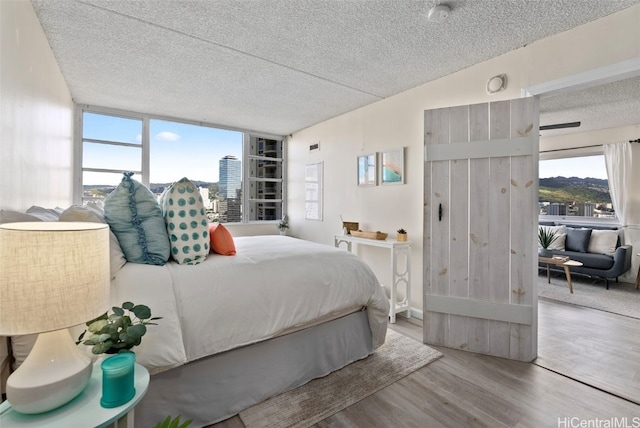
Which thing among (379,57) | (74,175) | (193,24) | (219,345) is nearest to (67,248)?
(219,345)

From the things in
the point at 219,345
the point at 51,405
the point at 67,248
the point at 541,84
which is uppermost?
the point at 541,84

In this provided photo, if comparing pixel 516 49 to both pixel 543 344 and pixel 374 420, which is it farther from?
pixel 374 420

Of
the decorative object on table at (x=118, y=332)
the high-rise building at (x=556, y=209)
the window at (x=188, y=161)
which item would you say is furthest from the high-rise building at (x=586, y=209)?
the decorative object on table at (x=118, y=332)

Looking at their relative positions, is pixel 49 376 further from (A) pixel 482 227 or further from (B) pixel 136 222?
(A) pixel 482 227

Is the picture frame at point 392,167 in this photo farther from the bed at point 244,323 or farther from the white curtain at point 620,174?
the white curtain at point 620,174

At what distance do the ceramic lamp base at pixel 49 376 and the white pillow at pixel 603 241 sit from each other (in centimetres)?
638

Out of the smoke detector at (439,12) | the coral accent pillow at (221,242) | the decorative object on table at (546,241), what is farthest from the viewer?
the decorative object on table at (546,241)

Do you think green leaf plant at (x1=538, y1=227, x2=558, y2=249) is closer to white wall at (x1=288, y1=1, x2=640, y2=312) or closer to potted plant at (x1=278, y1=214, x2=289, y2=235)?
white wall at (x1=288, y1=1, x2=640, y2=312)

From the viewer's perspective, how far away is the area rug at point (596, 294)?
3.57m

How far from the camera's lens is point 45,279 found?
2.90 ft

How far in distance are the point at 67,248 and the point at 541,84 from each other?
3144 mm

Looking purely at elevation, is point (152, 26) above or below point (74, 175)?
above

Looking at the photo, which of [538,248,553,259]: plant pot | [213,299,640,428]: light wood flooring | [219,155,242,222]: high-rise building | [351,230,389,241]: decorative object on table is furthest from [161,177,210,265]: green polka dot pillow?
[538,248,553,259]: plant pot

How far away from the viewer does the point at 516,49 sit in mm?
2545
